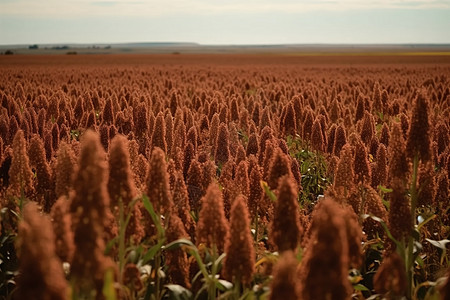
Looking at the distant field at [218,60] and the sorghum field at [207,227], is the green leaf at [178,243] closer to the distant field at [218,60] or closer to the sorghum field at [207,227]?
the sorghum field at [207,227]

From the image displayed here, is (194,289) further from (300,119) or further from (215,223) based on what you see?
(300,119)

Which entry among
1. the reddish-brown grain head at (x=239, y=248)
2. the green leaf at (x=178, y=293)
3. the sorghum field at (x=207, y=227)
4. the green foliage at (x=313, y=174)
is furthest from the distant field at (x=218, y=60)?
the reddish-brown grain head at (x=239, y=248)

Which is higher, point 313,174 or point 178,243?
point 178,243

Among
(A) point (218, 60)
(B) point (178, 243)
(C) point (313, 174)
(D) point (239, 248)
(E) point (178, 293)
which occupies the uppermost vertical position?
(A) point (218, 60)

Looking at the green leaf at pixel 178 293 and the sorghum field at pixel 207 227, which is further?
the green leaf at pixel 178 293

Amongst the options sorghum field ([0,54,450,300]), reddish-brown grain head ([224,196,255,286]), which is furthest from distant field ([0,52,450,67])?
reddish-brown grain head ([224,196,255,286])

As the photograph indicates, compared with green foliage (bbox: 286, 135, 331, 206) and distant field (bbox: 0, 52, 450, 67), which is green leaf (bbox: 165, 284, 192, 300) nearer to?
green foliage (bbox: 286, 135, 331, 206)

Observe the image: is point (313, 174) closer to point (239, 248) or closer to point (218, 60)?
point (239, 248)

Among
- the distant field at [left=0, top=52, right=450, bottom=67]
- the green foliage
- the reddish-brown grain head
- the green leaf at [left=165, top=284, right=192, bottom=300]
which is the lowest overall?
the green foliage

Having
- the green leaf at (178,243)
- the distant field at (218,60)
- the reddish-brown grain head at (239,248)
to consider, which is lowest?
the green leaf at (178,243)

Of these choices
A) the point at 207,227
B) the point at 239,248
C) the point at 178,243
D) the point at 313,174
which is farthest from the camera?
the point at 313,174

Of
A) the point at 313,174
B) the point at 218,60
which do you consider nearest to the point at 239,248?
the point at 313,174

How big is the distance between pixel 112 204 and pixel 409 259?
1.67 meters

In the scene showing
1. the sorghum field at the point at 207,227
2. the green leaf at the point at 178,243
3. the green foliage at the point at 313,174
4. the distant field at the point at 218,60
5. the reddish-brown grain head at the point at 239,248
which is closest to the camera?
the sorghum field at the point at 207,227
